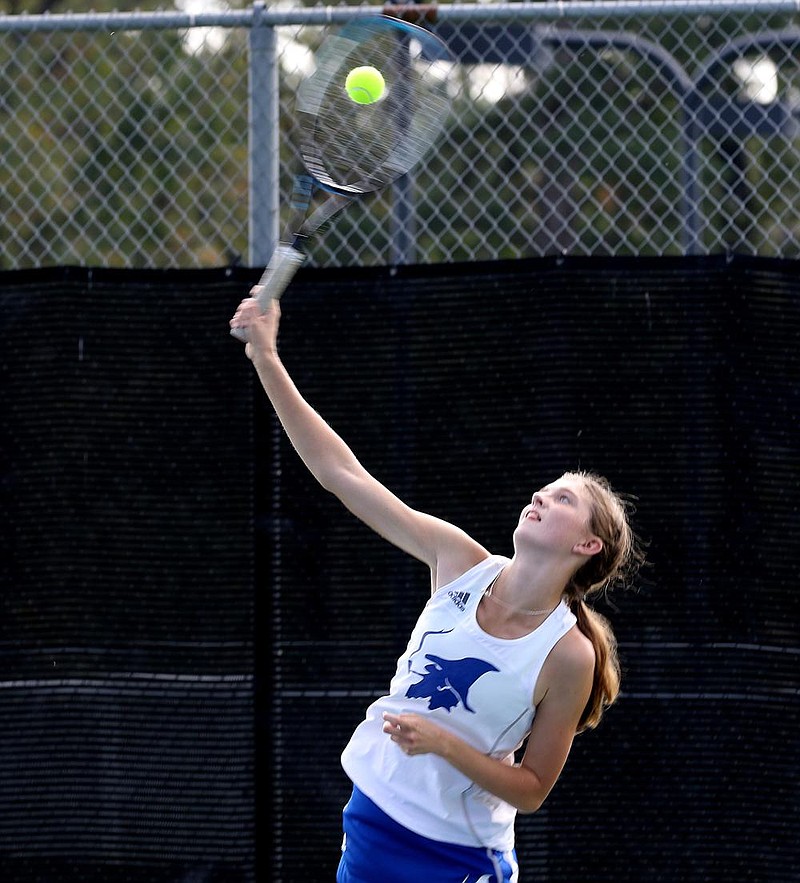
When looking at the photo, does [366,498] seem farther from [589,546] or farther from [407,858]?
[407,858]

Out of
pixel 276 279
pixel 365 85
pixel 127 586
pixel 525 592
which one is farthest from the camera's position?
pixel 127 586

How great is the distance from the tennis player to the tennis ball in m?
0.79

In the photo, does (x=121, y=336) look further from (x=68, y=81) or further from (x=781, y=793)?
(x=68, y=81)

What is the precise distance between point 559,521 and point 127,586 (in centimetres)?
160

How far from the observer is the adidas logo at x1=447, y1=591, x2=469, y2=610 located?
319 centimetres

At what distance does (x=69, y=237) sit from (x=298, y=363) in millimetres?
10473

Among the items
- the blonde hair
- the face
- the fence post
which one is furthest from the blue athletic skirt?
the fence post

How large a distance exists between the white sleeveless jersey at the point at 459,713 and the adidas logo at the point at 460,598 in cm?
1

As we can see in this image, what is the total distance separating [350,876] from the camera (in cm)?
316

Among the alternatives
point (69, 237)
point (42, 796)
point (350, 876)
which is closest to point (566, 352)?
point (350, 876)

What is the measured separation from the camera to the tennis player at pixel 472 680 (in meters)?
3.08

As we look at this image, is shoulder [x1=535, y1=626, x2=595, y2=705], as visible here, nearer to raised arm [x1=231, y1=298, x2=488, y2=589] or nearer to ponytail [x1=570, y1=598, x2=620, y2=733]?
ponytail [x1=570, y1=598, x2=620, y2=733]

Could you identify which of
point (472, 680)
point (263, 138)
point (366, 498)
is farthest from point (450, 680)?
point (263, 138)

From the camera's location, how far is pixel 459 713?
309 cm
